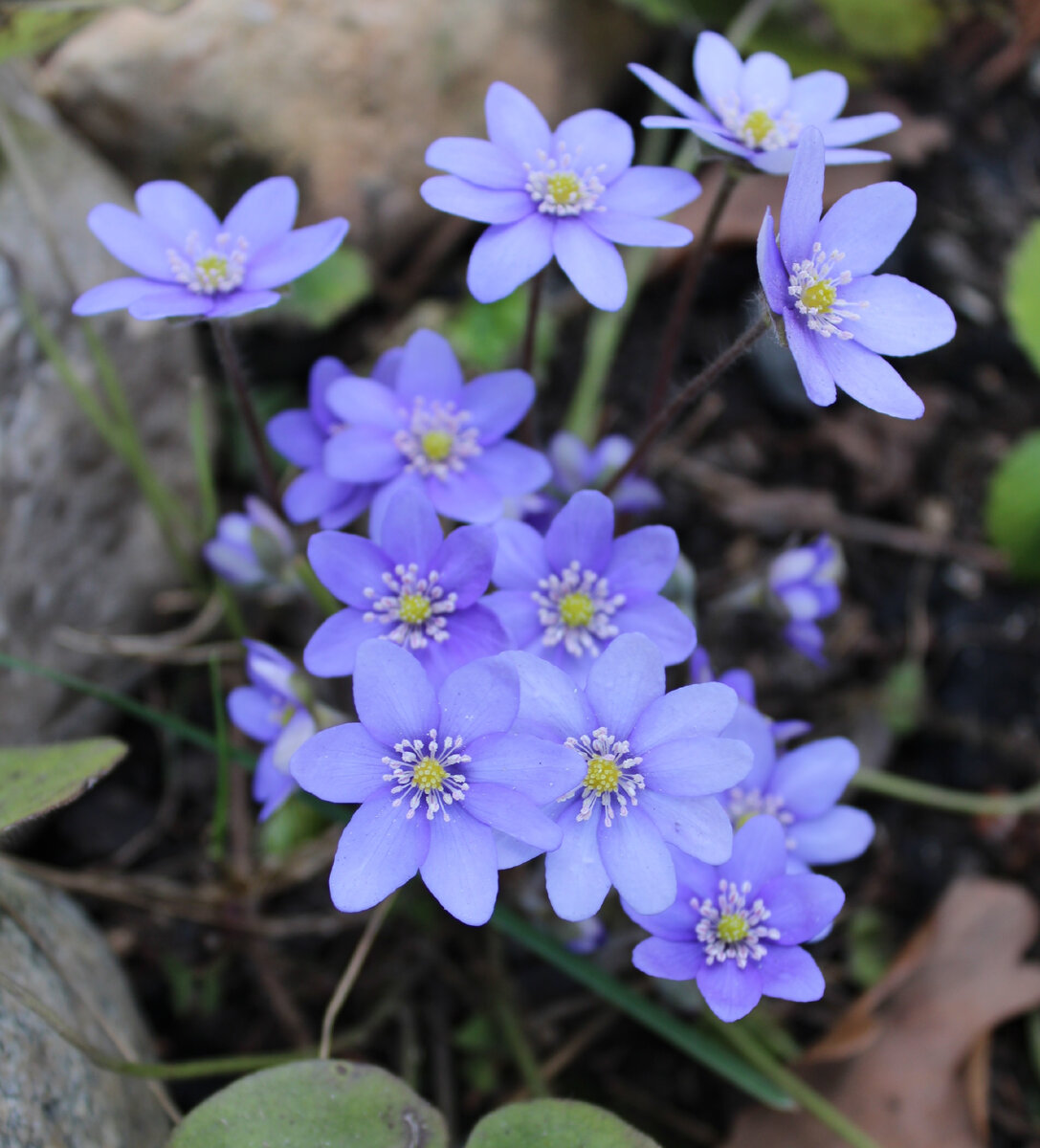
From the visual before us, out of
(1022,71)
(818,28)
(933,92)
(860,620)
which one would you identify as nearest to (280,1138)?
(860,620)

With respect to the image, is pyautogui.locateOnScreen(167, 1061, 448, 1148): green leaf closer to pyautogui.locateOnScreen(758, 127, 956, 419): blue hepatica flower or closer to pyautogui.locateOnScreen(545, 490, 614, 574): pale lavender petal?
pyautogui.locateOnScreen(545, 490, 614, 574): pale lavender petal

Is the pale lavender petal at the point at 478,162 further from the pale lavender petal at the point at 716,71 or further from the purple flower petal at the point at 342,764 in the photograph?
the purple flower petal at the point at 342,764

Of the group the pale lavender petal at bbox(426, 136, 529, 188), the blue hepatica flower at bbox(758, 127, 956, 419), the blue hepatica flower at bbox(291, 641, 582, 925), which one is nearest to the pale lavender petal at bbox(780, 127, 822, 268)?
the blue hepatica flower at bbox(758, 127, 956, 419)

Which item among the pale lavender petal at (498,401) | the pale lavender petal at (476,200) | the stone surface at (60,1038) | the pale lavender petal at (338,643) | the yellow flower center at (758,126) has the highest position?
the yellow flower center at (758,126)

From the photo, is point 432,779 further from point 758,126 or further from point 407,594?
point 758,126

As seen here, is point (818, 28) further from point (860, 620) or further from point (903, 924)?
point (903, 924)

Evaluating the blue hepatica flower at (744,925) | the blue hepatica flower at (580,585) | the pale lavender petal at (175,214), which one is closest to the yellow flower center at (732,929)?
the blue hepatica flower at (744,925)
